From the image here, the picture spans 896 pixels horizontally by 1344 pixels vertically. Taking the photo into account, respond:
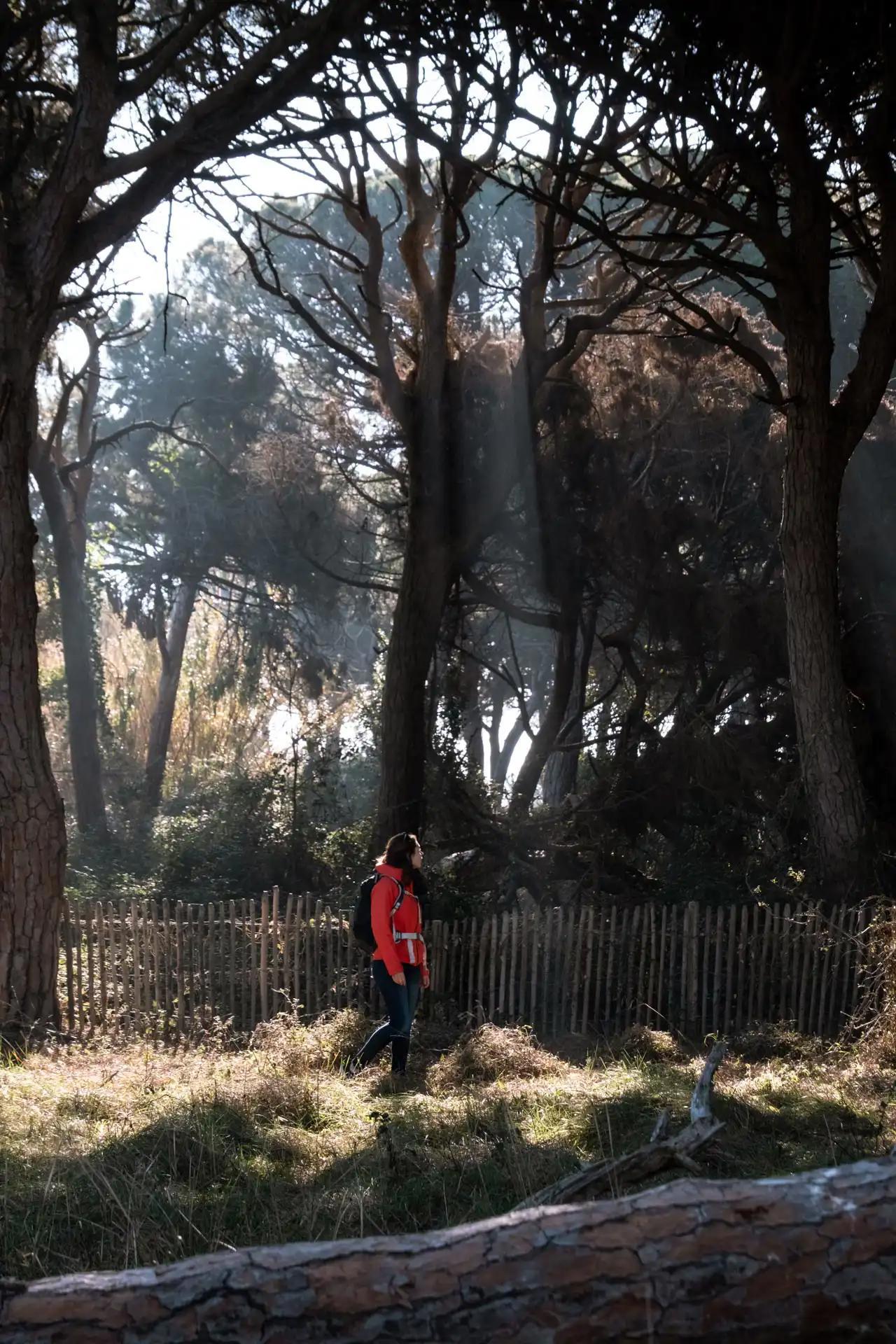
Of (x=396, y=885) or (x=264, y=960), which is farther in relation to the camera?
(x=264, y=960)

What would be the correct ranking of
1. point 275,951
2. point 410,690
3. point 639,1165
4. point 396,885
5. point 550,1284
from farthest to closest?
point 410,690
point 275,951
point 396,885
point 639,1165
point 550,1284

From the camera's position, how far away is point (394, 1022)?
28.8ft

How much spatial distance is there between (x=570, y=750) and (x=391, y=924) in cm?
1044

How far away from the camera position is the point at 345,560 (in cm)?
2653

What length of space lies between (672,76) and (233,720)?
22908 millimetres

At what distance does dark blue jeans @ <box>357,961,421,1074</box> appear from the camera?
8758mm

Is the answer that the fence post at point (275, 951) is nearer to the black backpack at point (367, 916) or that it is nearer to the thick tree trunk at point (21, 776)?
the thick tree trunk at point (21, 776)

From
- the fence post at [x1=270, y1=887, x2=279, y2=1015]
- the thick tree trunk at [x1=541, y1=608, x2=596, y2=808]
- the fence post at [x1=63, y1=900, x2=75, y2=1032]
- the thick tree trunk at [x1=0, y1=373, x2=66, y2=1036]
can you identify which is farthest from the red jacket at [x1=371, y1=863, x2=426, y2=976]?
the thick tree trunk at [x1=541, y1=608, x2=596, y2=808]

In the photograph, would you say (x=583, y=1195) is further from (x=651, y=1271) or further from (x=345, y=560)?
(x=345, y=560)

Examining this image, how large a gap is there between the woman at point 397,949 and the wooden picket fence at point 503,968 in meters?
1.97

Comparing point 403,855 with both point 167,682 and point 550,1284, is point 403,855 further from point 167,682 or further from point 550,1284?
point 167,682

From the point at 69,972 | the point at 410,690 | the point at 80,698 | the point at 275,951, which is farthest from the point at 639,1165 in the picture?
the point at 80,698

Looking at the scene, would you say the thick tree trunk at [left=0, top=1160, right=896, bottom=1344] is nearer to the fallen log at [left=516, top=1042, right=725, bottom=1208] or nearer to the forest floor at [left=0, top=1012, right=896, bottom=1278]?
the fallen log at [left=516, top=1042, right=725, bottom=1208]

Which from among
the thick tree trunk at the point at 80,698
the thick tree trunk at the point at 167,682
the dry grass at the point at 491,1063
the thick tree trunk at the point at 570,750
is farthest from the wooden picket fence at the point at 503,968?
the thick tree trunk at the point at 167,682
